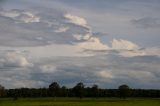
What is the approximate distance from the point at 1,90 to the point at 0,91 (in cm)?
578

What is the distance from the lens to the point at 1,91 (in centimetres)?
19075

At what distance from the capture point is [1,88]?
192 meters

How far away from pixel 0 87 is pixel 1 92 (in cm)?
500

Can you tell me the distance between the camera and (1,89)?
19325 centimetres

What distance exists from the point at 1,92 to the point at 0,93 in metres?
3.01

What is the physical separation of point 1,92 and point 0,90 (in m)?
1.20

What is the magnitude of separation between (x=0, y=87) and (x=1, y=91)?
208 inches

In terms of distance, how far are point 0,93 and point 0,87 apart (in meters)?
2.90

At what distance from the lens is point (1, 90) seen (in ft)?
635

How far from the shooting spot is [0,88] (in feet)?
619

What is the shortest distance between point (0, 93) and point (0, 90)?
3913 mm

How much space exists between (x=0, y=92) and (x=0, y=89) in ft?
10.9
